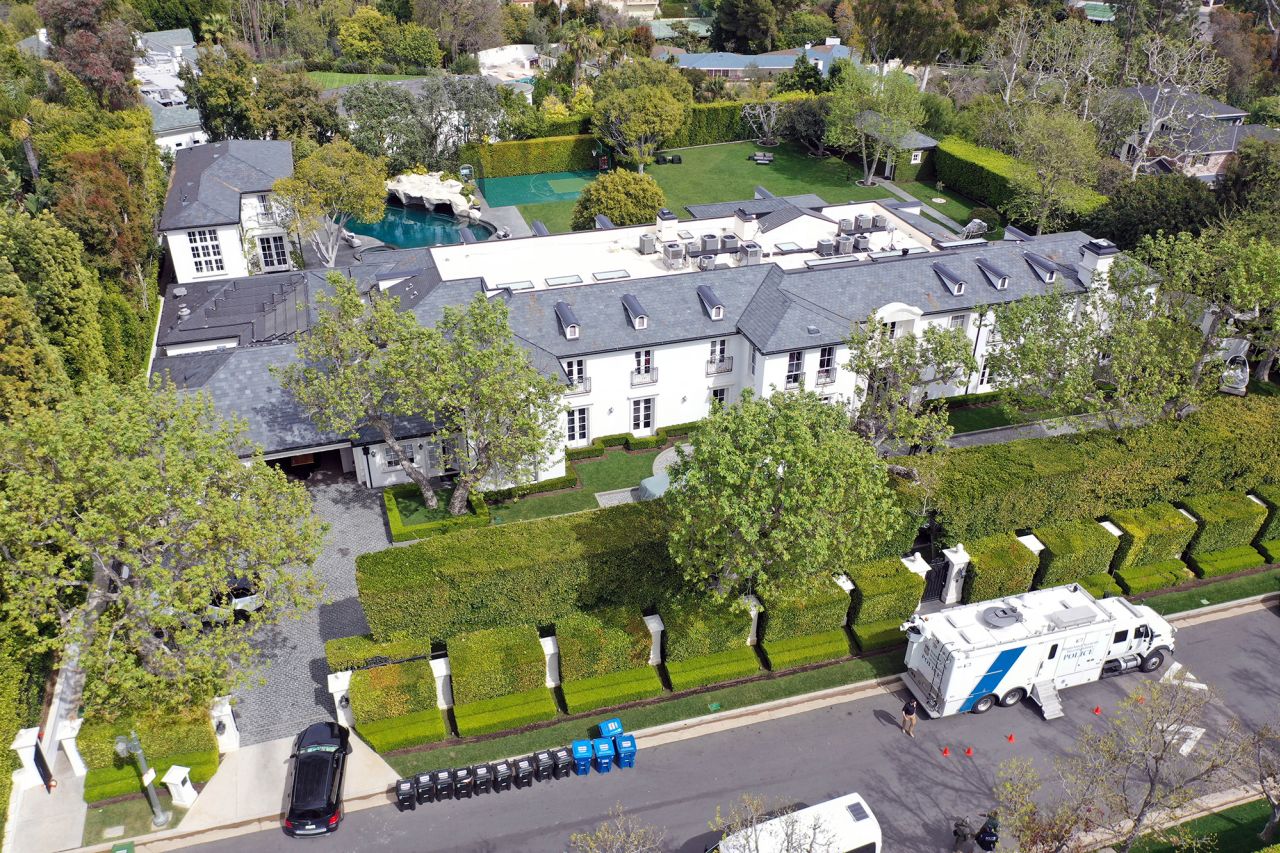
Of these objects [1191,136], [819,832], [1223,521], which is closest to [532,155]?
[1191,136]

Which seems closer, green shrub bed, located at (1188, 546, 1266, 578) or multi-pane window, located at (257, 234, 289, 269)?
green shrub bed, located at (1188, 546, 1266, 578)

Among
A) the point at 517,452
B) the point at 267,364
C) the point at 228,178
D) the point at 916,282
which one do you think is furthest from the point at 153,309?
the point at 916,282

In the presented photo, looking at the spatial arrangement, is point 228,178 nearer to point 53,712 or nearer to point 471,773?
point 53,712

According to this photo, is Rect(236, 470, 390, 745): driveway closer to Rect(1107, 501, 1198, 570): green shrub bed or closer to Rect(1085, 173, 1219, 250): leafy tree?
Rect(1107, 501, 1198, 570): green shrub bed

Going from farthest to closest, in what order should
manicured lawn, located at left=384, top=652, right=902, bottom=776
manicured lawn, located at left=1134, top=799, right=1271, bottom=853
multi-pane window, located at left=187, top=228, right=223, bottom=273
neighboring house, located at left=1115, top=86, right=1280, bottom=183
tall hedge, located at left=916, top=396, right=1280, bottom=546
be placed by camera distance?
neighboring house, located at left=1115, top=86, right=1280, bottom=183, multi-pane window, located at left=187, top=228, right=223, bottom=273, tall hedge, located at left=916, top=396, right=1280, bottom=546, manicured lawn, located at left=384, top=652, right=902, bottom=776, manicured lawn, located at left=1134, top=799, right=1271, bottom=853

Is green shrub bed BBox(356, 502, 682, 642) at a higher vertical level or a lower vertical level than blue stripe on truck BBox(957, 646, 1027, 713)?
higher

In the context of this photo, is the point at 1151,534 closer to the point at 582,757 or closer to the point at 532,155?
the point at 582,757

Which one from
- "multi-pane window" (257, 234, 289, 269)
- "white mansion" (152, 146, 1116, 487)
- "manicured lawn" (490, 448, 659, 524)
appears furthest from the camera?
"multi-pane window" (257, 234, 289, 269)

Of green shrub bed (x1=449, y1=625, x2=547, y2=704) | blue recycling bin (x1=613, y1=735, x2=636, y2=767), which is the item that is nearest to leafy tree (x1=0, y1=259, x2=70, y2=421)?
green shrub bed (x1=449, y1=625, x2=547, y2=704)
